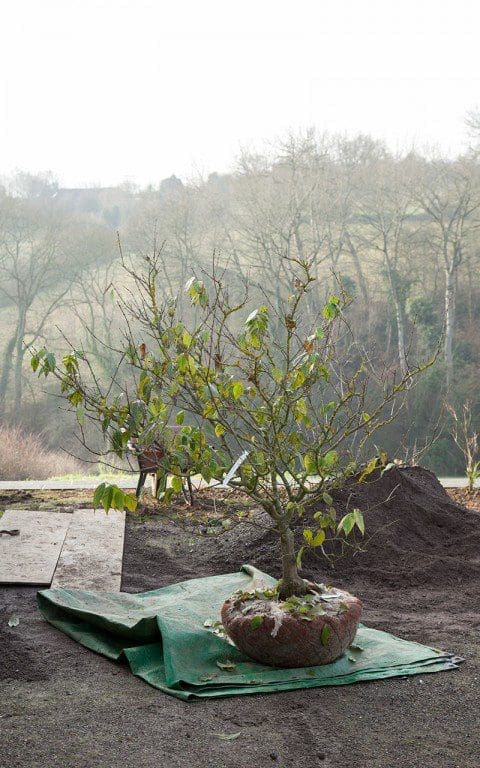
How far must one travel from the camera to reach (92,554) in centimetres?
507

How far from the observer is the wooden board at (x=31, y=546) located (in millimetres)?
4547

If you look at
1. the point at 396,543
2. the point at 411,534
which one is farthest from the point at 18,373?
the point at 396,543

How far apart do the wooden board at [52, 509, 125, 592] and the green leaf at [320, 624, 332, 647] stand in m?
1.63

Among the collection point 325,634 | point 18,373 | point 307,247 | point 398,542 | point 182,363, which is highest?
point 307,247

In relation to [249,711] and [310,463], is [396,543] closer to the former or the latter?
[310,463]

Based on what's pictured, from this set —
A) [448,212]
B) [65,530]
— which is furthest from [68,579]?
[448,212]

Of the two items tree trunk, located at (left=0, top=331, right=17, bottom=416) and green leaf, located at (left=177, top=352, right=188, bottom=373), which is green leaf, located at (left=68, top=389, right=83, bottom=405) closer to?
green leaf, located at (left=177, top=352, right=188, bottom=373)

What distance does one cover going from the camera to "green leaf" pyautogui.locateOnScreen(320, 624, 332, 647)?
3.12 m

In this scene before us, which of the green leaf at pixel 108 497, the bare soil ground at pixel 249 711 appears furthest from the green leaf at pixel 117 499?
the bare soil ground at pixel 249 711

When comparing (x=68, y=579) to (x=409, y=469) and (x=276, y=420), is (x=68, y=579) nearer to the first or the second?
(x=276, y=420)

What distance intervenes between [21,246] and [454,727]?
24.7 m

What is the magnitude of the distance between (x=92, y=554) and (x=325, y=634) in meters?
2.36

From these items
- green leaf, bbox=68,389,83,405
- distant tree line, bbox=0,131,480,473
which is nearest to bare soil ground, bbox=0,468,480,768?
green leaf, bbox=68,389,83,405

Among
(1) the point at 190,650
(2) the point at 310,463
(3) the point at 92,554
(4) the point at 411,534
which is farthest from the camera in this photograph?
(4) the point at 411,534
